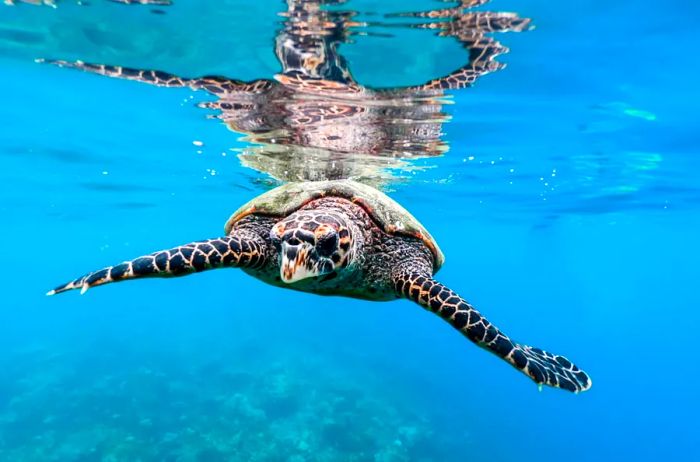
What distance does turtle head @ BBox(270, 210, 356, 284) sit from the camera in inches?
187

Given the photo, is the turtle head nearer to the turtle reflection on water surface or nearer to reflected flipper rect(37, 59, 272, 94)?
the turtle reflection on water surface

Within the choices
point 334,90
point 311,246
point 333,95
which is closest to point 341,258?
point 311,246

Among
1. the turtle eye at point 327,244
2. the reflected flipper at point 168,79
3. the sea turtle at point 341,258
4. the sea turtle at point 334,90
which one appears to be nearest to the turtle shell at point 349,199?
the sea turtle at point 341,258

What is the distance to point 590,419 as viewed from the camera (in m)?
35.2

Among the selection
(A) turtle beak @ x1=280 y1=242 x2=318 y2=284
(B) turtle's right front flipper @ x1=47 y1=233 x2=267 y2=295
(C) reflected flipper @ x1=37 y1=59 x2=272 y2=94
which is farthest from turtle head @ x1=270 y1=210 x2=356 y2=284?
(C) reflected flipper @ x1=37 y1=59 x2=272 y2=94

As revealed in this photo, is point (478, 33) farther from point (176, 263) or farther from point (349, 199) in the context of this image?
point (176, 263)

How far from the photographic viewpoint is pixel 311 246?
4898mm

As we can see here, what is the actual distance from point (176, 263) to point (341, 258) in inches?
71.8

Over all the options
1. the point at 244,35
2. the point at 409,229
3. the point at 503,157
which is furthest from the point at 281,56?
the point at 503,157

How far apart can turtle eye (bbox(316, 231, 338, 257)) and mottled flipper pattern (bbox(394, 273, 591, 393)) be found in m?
1.29

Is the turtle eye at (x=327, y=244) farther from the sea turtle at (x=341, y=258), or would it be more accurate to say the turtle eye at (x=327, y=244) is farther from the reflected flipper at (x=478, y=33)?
the reflected flipper at (x=478, y=33)

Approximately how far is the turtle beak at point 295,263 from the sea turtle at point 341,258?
0.01 meters

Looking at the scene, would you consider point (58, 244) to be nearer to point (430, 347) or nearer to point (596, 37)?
point (430, 347)

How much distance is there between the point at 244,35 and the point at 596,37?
589cm
